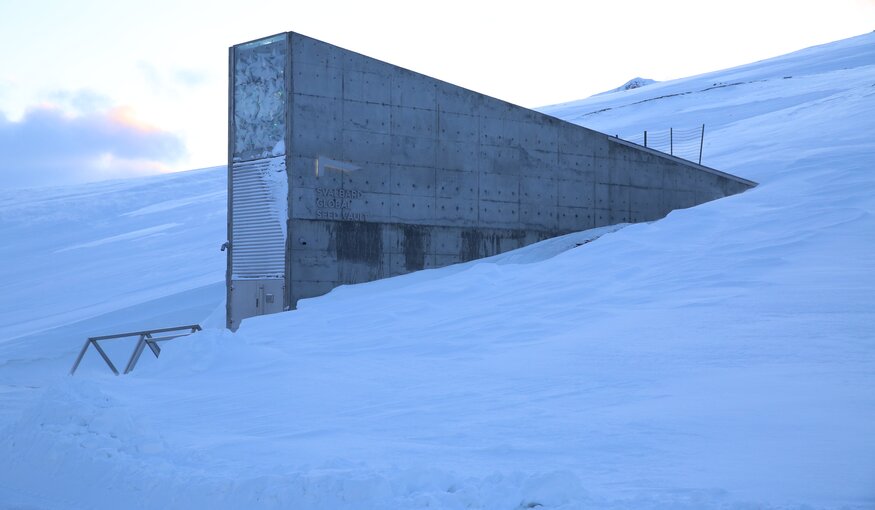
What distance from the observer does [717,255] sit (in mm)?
15461

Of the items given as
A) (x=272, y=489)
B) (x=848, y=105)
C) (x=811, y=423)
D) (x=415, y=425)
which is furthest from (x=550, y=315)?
(x=848, y=105)

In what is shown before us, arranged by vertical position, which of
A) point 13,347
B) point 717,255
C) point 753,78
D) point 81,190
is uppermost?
point 753,78

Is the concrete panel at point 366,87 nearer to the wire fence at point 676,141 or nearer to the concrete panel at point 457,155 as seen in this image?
the concrete panel at point 457,155

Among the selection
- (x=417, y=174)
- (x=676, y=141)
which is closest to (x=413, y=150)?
(x=417, y=174)

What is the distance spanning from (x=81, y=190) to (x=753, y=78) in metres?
38.7

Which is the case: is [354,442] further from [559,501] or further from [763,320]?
[763,320]

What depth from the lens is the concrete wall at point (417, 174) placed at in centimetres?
1850

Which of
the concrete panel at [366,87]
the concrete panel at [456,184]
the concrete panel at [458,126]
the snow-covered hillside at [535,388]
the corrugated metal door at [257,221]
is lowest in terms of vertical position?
the snow-covered hillside at [535,388]

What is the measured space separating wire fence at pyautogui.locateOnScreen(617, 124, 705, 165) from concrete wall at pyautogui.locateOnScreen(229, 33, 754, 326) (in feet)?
37.8

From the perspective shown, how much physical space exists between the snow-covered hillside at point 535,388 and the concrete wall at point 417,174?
2.46 ft

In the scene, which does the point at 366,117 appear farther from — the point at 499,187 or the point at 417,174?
the point at 499,187

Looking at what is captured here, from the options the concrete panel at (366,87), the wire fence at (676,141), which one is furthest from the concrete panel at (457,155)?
the wire fence at (676,141)

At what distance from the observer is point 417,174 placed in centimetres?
1991

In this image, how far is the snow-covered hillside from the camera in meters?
6.26
